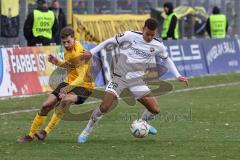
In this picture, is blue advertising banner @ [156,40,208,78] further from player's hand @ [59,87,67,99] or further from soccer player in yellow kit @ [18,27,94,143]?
player's hand @ [59,87,67,99]

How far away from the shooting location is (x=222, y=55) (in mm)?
31062

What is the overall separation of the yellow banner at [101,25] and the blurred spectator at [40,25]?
347 centimetres

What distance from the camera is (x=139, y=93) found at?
13.8 meters

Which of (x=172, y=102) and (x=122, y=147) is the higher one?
(x=122, y=147)

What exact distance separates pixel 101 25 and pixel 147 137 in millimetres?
14876

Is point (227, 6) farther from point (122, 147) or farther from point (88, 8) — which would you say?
point (122, 147)

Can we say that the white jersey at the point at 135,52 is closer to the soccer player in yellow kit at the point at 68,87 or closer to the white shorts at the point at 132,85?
the white shorts at the point at 132,85

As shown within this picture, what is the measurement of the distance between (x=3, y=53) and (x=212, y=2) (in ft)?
55.6

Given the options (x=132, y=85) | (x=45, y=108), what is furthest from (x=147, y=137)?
(x=45, y=108)

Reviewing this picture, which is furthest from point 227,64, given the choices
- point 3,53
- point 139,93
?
point 139,93

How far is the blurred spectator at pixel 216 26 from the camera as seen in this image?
32.2 meters

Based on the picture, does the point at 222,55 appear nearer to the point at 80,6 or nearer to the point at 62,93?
the point at 80,6

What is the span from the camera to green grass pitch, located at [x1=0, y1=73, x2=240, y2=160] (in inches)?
474

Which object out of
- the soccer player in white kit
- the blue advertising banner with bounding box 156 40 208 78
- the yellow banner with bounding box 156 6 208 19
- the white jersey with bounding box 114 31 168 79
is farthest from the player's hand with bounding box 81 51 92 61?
the yellow banner with bounding box 156 6 208 19
